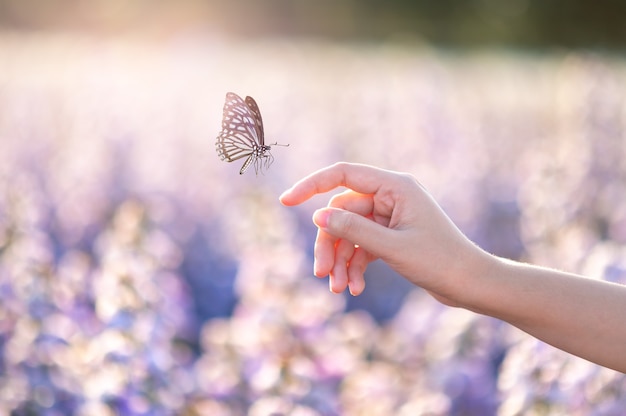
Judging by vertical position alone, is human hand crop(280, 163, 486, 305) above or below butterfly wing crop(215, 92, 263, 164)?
below

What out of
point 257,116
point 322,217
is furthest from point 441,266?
point 257,116

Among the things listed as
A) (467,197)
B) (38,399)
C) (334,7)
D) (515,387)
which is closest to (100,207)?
(467,197)

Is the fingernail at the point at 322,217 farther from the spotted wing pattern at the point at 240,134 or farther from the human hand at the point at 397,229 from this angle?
the spotted wing pattern at the point at 240,134

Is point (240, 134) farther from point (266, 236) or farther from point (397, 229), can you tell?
point (266, 236)

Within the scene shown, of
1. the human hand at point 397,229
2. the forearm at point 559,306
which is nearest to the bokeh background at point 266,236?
the forearm at point 559,306

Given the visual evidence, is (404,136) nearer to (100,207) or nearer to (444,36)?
(100,207)

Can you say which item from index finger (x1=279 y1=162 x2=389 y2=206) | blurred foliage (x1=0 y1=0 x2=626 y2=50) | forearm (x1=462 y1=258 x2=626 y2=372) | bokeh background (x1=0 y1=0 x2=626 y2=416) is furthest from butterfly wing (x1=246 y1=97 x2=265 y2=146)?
blurred foliage (x1=0 y1=0 x2=626 y2=50)

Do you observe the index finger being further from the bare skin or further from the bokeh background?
the bokeh background

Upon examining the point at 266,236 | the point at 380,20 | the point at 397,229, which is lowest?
the point at 266,236
